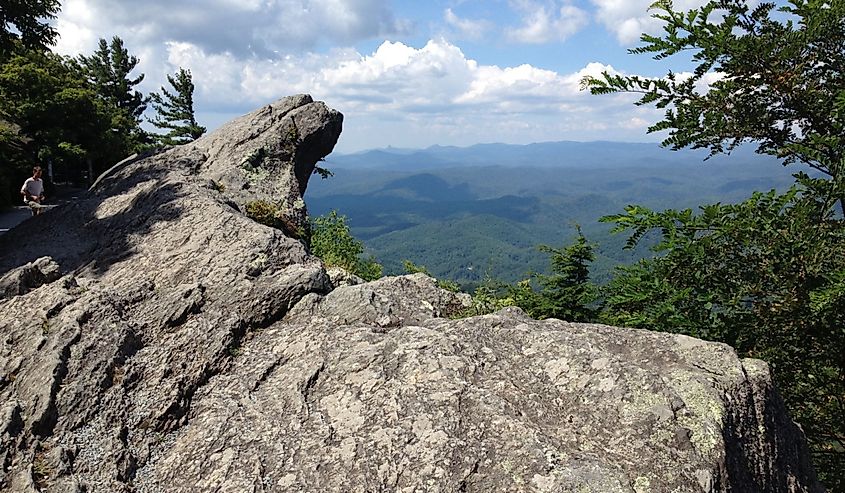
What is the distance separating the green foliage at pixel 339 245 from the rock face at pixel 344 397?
38.8 feet

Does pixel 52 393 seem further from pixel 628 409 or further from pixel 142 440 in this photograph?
pixel 628 409

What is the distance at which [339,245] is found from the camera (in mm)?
25391

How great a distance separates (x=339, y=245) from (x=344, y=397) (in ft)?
61.8

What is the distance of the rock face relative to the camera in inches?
226

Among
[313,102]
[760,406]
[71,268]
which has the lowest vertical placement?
[760,406]

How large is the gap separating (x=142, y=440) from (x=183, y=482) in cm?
105

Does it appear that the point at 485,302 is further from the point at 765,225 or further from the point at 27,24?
the point at 27,24

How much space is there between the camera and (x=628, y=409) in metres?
6.07

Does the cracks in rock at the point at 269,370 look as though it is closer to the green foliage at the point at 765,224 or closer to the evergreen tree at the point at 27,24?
the green foliage at the point at 765,224

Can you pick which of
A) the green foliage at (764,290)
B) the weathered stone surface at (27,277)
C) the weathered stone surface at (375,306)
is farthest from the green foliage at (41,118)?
the green foliage at (764,290)

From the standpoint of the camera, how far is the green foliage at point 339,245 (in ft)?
72.4

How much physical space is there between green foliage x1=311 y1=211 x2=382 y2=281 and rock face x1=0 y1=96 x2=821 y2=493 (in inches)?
465

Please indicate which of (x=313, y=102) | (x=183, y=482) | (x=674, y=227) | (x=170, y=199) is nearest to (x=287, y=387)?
(x=183, y=482)

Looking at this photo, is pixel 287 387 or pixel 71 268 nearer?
pixel 287 387
